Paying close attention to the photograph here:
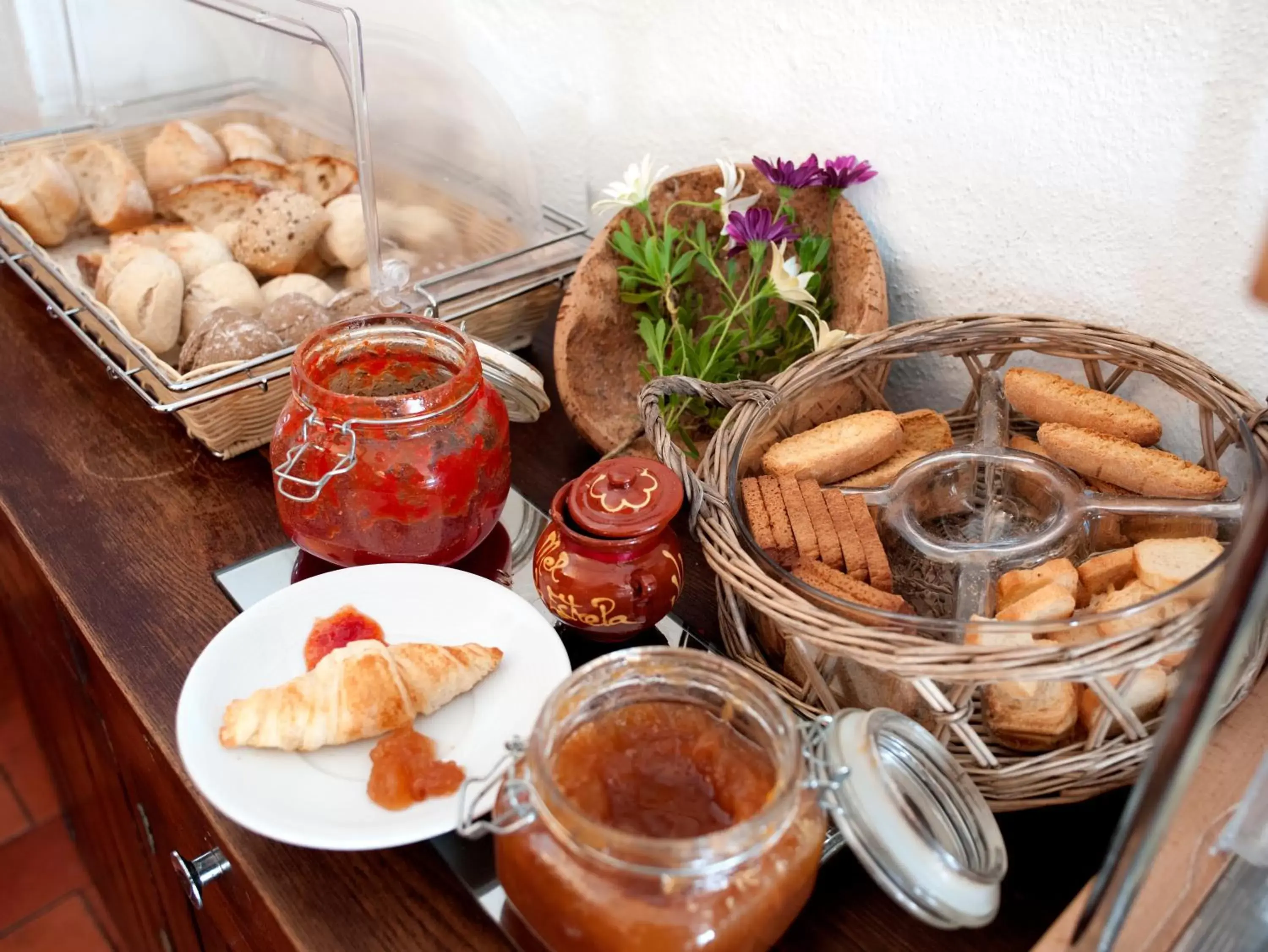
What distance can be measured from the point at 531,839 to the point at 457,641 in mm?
206

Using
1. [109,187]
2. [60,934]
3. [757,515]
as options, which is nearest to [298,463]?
[757,515]

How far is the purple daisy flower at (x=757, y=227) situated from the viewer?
2.83 feet

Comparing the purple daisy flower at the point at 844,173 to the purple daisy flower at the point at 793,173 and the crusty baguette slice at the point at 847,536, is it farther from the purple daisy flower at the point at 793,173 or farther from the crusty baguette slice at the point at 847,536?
the crusty baguette slice at the point at 847,536

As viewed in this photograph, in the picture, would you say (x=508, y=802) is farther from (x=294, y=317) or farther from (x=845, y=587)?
(x=294, y=317)

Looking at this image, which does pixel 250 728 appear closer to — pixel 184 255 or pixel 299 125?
pixel 184 255

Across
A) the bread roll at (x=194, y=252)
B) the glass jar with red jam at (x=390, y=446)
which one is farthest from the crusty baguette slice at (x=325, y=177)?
the glass jar with red jam at (x=390, y=446)

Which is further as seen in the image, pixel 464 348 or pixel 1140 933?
pixel 464 348

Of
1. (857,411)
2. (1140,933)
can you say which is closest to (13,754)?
(857,411)

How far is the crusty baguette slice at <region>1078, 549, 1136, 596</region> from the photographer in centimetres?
62

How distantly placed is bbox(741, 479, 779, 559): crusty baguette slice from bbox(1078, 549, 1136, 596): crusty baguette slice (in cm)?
18

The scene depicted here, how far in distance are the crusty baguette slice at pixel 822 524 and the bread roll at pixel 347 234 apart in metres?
0.60

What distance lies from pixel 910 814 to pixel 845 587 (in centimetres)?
17

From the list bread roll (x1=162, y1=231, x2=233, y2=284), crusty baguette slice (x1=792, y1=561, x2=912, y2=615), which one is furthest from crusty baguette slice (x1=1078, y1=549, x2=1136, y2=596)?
bread roll (x1=162, y1=231, x2=233, y2=284)

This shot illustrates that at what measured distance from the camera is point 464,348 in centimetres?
74
